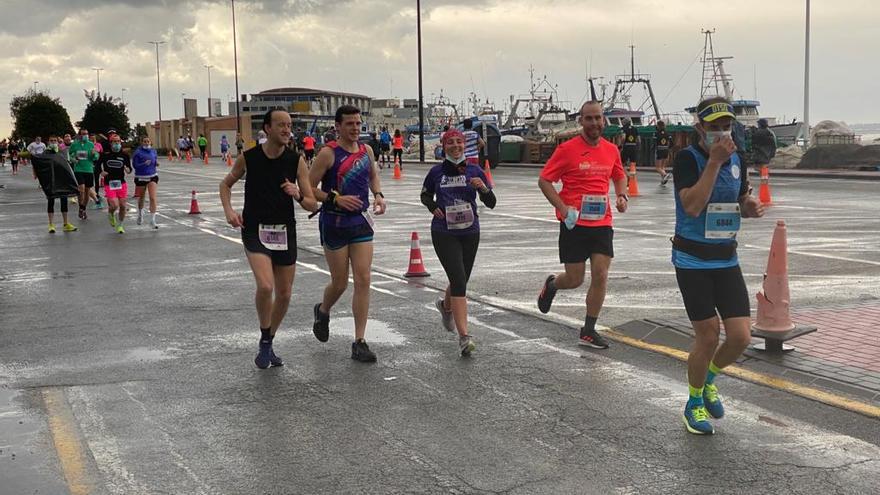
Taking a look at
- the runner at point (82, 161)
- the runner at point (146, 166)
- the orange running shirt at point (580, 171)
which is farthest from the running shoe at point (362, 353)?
the runner at point (82, 161)

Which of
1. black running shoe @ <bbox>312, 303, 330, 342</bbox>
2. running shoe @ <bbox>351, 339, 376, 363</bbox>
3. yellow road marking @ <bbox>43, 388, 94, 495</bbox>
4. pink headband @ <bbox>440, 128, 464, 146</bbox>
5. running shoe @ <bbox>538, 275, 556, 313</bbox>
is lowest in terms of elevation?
yellow road marking @ <bbox>43, 388, 94, 495</bbox>

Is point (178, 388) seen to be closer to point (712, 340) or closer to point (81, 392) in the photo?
point (81, 392)

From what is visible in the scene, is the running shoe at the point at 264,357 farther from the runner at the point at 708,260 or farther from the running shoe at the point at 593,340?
the runner at the point at 708,260

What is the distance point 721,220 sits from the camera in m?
5.48

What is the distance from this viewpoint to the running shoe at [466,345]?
7523mm

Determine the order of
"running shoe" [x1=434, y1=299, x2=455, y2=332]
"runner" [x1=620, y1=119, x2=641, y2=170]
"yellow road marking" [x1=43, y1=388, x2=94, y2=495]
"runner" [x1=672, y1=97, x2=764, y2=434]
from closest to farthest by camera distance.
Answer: "yellow road marking" [x1=43, y1=388, x2=94, y2=495] → "runner" [x1=672, y1=97, x2=764, y2=434] → "running shoe" [x1=434, y1=299, x2=455, y2=332] → "runner" [x1=620, y1=119, x2=641, y2=170]

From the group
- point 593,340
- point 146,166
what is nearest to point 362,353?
point 593,340

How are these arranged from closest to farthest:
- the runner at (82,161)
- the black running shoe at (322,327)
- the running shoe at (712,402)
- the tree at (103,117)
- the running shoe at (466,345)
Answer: the running shoe at (712,402) < the running shoe at (466,345) < the black running shoe at (322,327) < the runner at (82,161) < the tree at (103,117)

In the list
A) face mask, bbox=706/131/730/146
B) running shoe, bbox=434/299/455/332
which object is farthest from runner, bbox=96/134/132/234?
face mask, bbox=706/131/730/146

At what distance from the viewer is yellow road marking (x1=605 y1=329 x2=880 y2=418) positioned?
595 cm

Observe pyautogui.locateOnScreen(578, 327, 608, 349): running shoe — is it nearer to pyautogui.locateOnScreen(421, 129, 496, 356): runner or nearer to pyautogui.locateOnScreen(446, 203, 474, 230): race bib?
pyautogui.locateOnScreen(421, 129, 496, 356): runner

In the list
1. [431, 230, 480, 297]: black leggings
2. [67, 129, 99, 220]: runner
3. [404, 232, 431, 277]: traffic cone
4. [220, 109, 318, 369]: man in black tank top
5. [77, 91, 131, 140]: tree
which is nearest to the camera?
[220, 109, 318, 369]: man in black tank top

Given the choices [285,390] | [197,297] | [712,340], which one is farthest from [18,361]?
[712,340]

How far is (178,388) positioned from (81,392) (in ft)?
2.01
